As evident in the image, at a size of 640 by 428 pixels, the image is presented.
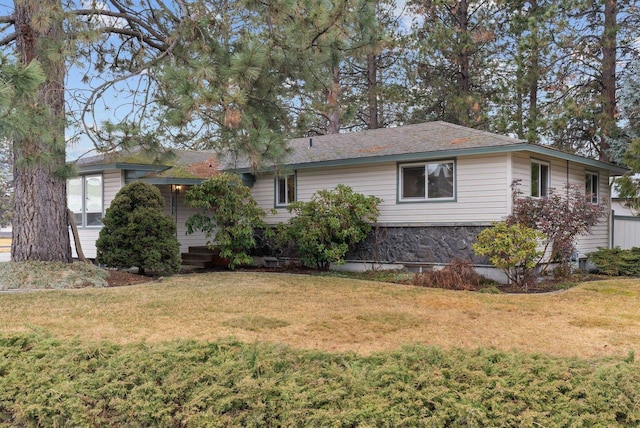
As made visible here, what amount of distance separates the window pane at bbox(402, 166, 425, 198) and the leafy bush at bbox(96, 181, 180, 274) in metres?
5.12

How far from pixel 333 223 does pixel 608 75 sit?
35.0 feet

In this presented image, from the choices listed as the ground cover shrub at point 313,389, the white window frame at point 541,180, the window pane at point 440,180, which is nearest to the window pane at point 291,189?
the window pane at point 440,180

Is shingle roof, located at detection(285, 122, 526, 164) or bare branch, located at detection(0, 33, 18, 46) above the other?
bare branch, located at detection(0, 33, 18, 46)

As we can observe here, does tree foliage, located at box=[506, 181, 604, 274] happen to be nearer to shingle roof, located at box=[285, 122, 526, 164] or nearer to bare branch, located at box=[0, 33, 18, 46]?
shingle roof, located at box=[285, 122, 526, 164]

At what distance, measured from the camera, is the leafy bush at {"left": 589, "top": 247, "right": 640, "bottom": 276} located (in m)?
10.9

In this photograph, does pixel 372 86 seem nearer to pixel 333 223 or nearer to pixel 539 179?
pixel 539 179

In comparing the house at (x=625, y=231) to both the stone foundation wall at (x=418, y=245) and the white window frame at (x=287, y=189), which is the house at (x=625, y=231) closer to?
the stone foundation wall at (x=418, y=245)

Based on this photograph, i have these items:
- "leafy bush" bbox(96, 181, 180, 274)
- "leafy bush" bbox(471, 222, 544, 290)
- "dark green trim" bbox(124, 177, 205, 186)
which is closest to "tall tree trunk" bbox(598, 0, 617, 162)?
"leafy bush" bbox(471, 222, 544, 290)

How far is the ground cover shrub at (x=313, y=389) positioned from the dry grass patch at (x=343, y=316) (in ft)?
2.54

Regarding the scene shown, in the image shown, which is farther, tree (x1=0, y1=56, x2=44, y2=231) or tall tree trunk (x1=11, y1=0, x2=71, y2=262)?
tall tree trunk (x1=11, y1=0, x2=71, y2=262)

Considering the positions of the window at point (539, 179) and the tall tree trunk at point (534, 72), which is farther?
the tall tree trunk at point (534, 72)

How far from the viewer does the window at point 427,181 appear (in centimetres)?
1046

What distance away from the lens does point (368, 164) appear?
11.4 m

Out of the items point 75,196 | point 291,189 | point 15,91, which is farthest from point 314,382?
point 75,196
